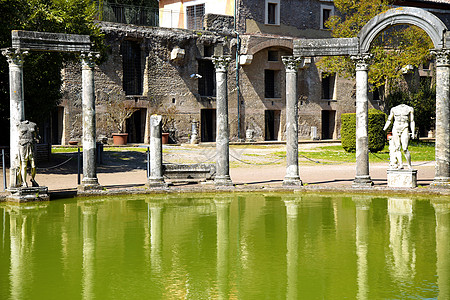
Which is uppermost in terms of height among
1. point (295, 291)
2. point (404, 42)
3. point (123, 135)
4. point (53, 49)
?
point (404, 42)

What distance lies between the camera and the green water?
21.3 ft

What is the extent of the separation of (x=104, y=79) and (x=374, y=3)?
50.3ft

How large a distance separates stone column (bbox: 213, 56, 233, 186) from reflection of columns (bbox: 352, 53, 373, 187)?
3481mm

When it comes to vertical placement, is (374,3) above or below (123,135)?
above

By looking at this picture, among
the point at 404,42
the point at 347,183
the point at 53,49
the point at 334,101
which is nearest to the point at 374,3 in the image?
the point at 404,42

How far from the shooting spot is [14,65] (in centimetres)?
1367

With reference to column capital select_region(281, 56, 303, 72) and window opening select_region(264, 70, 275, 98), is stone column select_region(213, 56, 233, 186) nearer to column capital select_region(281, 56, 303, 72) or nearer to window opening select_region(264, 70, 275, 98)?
column capital select_region(281, 56, 303, 72)

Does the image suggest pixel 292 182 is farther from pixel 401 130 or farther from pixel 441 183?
pixel 441 183

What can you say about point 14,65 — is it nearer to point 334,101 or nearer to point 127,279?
point 127,279

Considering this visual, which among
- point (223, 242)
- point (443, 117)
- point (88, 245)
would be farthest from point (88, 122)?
point (443, 117)

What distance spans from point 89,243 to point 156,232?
4.19 feet

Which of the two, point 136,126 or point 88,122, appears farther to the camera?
point 136,126

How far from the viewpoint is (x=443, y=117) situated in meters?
14.5

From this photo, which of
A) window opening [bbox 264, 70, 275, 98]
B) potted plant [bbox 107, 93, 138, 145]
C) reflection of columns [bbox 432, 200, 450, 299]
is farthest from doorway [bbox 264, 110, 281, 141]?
reflection of columns [bbox 432, 200, 450, 299]
